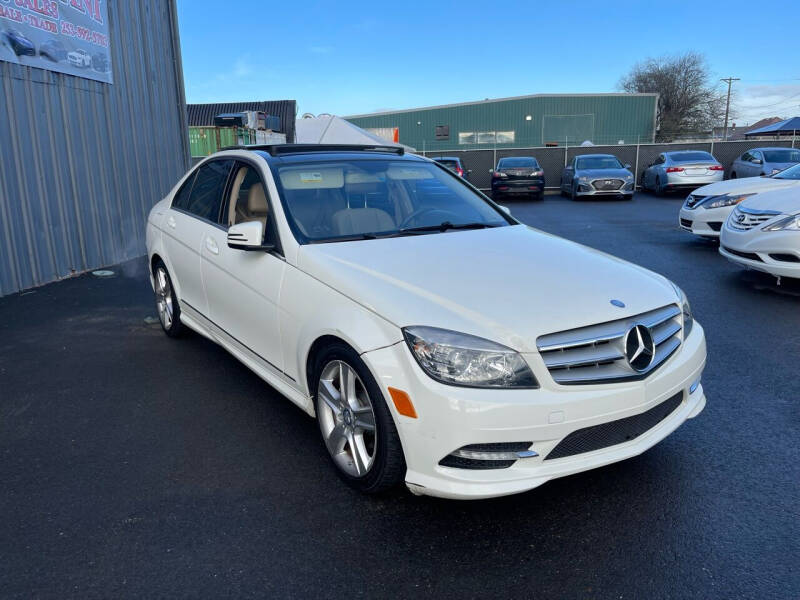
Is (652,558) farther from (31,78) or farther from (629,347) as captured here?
(31,78)

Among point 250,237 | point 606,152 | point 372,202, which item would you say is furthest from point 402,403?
point 606,152

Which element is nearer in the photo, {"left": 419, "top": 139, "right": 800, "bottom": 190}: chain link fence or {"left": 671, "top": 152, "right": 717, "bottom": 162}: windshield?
{"left": 671, "top": 152, "right": 717, "bottom": 162}: windshield

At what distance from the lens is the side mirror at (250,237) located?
3422mm

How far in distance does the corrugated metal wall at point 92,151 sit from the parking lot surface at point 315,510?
3.83m

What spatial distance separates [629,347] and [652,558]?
2.71 ft

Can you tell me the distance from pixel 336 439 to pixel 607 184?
57.8ft

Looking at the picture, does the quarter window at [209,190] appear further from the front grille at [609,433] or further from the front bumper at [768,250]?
the front bumper at [768,250]

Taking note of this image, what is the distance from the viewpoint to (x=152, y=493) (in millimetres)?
2973

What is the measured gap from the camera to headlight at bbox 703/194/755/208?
8719 mm

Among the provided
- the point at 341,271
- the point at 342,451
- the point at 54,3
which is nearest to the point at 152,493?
the point at 342,451

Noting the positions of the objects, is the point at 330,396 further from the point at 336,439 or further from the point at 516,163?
the point at 516,163

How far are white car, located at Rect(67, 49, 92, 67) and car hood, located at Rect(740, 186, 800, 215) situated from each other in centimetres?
843

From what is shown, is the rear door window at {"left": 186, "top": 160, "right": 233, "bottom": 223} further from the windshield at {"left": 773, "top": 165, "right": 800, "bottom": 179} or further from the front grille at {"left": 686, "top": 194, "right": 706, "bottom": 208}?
the windshield at {"left": 773, "top": 165, "right": 800, "bottom": 179}

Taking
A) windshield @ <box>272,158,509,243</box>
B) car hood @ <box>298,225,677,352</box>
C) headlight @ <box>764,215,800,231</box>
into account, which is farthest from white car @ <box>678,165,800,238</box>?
car hood @ <box>298,225,677,352</box>
